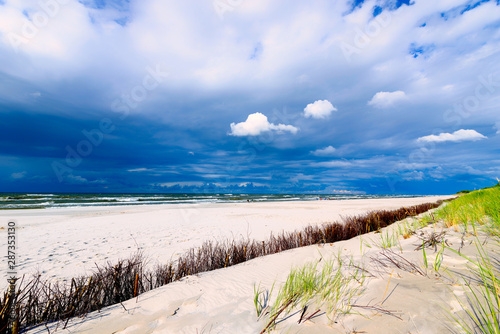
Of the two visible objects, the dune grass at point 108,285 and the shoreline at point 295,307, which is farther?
the dune grass at point 108,285

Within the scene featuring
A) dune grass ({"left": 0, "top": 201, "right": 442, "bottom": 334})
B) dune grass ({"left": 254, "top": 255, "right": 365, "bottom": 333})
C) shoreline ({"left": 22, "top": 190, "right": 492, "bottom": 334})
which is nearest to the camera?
shoreline ({"left": 22, "top": 190, "right": 492, "bottom": 334})

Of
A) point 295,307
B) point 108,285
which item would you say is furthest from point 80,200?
point 295,307

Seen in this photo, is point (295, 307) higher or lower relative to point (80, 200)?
lower

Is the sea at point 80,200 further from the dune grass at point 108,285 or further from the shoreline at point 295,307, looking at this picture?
the shoreline at point 295,307

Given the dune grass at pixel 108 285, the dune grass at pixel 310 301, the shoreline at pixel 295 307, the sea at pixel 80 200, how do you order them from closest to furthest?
the shoreline at pixel 295 307
the dune grass at pixel 310 301
the dune grass at pixel 108 285
the sea at pixel 80 200

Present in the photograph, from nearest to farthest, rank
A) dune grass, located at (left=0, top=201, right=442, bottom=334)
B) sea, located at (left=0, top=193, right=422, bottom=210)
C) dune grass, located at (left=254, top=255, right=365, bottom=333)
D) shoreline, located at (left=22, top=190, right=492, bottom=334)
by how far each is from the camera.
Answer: shoreline, located at (left=22, top=190, right=492, bottom=334)
dune grass, located at (left=254, top=255, right=365, bottom=333)
dune grass, located at (left=0, top=201, right=442, bottom=334)
sea, located at (left=0, top=193, right=422, bottom=210)

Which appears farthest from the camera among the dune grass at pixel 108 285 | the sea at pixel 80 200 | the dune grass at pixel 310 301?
the sea at pixel 80 200

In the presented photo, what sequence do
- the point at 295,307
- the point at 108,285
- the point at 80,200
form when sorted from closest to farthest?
the point at 295,307, the point at 108,285, the point at 80,200

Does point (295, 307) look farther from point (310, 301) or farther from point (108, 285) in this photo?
point (108, 285)

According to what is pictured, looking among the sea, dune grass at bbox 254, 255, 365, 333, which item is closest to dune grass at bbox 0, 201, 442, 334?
dune grass at bbox 254, 255, 365, 333

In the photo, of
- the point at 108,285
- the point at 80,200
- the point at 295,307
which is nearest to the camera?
the point at 295,307

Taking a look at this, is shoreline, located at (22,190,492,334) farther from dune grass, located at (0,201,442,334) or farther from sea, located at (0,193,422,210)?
sea, located at (0,193,422,210)

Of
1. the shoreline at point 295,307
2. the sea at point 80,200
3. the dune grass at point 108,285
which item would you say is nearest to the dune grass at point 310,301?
the shoreline at point 295,307

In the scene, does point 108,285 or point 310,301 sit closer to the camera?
point 310,301
